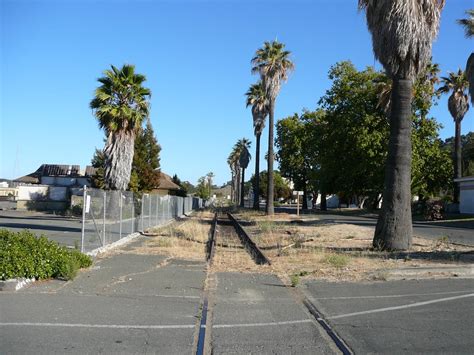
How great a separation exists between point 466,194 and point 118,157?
105 feet

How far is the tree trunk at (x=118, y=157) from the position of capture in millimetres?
31094

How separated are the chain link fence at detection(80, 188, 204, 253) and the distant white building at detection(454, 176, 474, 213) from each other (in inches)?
1093

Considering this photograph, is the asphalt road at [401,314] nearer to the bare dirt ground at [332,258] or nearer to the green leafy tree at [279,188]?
the bare dirt ground at [332,258]

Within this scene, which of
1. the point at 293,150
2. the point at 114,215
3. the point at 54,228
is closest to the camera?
the point at 114,215

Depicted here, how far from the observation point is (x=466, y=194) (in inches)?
1881

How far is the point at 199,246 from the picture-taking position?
19516mm

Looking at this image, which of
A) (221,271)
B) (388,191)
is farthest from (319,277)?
(388,191)

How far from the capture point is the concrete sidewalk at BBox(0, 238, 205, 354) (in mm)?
6457

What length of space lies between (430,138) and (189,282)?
43999 millimetres

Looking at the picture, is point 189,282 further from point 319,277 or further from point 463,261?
point 463,261

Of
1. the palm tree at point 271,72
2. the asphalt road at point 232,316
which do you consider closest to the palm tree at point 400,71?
the asphalt road at point 232,316

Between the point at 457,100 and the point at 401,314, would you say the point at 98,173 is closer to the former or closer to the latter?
the point at 457,100

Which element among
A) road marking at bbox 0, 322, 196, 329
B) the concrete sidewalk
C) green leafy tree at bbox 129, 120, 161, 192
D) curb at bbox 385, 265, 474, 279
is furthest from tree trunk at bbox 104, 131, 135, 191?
road marking at bbox 0, 322, 196, 329

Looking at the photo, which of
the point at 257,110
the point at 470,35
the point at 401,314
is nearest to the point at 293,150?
the point at 257,110
